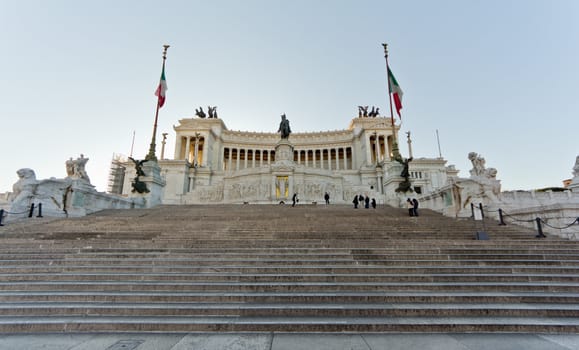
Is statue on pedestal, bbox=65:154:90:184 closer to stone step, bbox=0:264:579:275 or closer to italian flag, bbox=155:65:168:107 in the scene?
italian flag, bbox=155:65:168:107

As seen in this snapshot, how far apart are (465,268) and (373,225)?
4.54m

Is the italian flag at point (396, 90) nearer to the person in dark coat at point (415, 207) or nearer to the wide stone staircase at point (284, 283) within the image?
the person in dark coat at point (415, 207)

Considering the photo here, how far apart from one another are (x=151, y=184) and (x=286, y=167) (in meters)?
14.7

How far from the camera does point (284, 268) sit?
5738 mm

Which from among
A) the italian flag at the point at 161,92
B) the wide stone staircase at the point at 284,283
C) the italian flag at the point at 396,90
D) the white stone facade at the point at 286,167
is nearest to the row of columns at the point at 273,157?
the white stone facade at the point at 286,167

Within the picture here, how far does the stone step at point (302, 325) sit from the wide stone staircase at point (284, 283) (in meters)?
0.01

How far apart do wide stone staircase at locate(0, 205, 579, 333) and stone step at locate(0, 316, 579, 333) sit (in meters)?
0.01

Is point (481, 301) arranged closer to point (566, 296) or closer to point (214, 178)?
point (566, 296)

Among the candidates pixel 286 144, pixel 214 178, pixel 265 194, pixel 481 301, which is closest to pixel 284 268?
pixel 481 301

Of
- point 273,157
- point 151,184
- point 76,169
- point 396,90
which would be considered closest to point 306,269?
point 76,169

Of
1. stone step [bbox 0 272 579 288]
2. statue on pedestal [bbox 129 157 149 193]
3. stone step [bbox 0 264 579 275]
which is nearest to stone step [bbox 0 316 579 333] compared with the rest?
stone step [bbox 0 272 579 288]

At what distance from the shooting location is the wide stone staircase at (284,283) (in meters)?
3.83

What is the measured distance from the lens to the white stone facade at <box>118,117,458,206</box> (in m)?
30.0

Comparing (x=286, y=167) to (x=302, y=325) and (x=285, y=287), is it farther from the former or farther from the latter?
(x=302, y=325)
